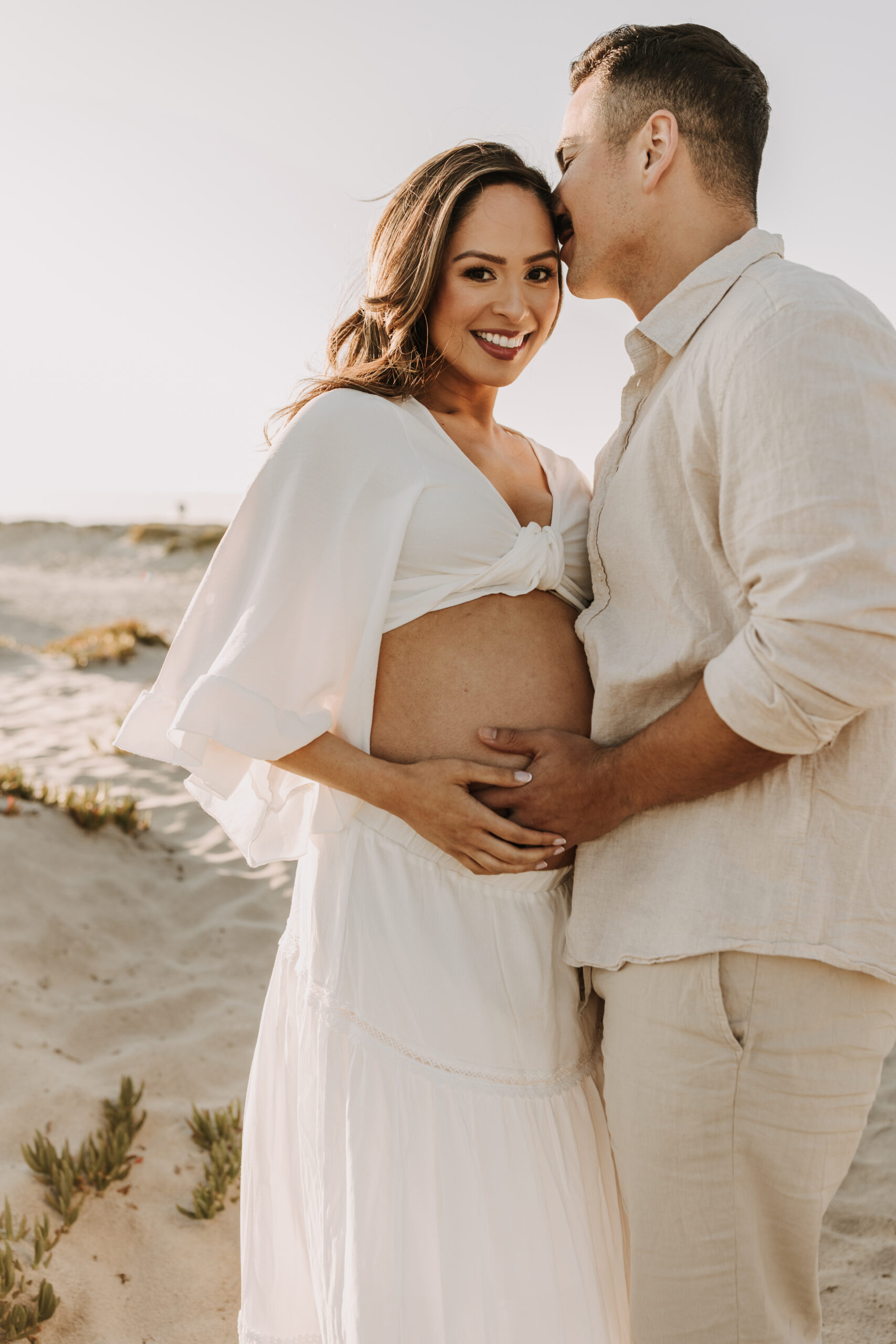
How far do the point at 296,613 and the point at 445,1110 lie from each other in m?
1.04

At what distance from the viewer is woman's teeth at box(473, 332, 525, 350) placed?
237 cm

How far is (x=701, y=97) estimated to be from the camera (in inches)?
75.6

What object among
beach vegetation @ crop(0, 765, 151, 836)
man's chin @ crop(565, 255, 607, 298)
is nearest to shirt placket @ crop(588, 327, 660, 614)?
man's chin @ crop(565, 255, 607, 298)

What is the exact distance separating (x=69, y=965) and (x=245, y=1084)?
46.5 inches

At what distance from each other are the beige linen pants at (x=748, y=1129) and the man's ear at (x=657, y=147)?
1.49 meters

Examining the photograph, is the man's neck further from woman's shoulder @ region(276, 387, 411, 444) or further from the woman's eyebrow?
woman's shoulder @ region(276, 387, 411, 444)

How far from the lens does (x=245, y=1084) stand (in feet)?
13.2

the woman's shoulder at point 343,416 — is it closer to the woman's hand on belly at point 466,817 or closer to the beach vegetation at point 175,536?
the woman's hand on belly at point 466,817

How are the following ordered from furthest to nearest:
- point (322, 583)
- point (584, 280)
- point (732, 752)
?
point (584, 280) → point (322, 583) → point (732, 752)

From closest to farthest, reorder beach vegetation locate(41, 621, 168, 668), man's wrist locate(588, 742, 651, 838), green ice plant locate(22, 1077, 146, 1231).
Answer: man's wrist locate(588, 742, 651, 838) → green ice plant locate(22, 1077, 146, 1231) → beach vegetation locate(41, 621, 168, 668)

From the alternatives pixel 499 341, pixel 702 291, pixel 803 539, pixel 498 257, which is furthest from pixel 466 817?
pixel 498 257

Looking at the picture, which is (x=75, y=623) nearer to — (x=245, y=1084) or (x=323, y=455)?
(x=245, y=1084)

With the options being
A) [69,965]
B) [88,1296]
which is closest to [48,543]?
[69,965]

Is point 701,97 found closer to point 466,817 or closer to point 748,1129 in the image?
point 466,817
